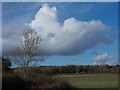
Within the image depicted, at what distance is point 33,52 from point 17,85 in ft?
32.0

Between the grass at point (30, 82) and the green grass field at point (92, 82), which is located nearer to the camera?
the grass at point (30, 82)

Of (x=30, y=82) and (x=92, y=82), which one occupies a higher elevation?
(x=30, y=82)

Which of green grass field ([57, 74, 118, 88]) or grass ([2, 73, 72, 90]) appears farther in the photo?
green grass field ([57, 74, 118, 88])

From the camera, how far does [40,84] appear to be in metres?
16.5

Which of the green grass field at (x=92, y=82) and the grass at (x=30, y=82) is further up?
the grass at (x=30, y=82)

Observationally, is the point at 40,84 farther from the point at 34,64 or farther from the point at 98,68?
the point at 98,68

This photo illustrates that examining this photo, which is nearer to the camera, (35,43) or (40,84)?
(40,84)

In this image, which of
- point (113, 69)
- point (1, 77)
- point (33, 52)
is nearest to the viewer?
point (1, 77)

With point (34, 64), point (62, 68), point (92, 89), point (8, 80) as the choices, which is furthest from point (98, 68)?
point (8, 80)

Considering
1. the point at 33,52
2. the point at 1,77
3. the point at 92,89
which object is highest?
the point at 33,52

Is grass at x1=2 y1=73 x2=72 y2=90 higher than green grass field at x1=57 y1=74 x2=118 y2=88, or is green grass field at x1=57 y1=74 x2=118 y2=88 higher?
grass at x1=2 y1=73 x2=72 y2=90

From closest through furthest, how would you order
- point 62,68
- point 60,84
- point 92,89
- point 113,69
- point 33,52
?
point 60,84, point 92,89, point 33,52, point 62,68, point 113,69

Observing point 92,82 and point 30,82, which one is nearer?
point 30,82

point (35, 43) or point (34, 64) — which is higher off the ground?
point (35, 43)
